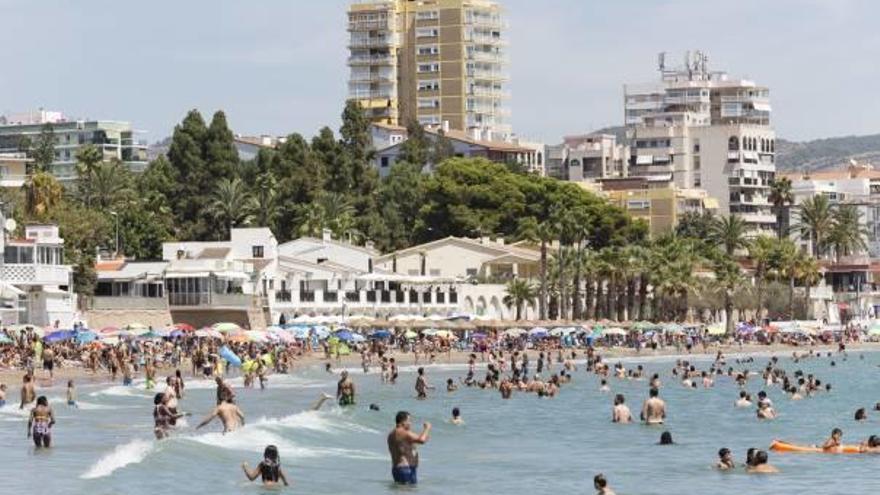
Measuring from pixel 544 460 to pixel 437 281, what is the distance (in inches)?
2517

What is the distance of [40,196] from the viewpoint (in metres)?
97.0

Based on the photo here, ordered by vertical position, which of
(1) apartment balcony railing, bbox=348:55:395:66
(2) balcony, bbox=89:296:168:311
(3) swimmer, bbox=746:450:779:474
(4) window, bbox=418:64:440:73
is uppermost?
(1) apartment balcony railing, bbox=348:55:395:66

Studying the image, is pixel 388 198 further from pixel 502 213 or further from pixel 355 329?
pixel 355 329

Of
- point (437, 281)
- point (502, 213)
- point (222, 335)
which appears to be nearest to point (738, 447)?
point (222, 335)

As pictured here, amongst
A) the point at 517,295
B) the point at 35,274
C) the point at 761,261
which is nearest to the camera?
the point at 35,274

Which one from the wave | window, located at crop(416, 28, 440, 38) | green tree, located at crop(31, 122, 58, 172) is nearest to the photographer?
the wave

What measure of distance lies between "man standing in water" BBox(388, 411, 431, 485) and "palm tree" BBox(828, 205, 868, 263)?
130m

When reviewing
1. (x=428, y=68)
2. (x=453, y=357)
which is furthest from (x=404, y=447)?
(x=428, y=68)

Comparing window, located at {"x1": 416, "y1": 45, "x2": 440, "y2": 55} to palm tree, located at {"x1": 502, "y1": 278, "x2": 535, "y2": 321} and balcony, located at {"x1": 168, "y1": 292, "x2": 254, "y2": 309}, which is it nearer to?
palm tree, located at {"x1": 502, "y1": 278, "x2": 535, "y2": 321}

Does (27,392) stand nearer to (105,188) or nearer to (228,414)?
(228,414)

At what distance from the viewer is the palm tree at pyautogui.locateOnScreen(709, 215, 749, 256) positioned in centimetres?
14300

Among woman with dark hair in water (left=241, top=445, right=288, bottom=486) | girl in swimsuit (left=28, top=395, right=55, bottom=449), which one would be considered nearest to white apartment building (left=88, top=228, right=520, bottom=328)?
girl in swimsuit (left=28, top=395, right=55, bottom=449)

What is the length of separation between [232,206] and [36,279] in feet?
110

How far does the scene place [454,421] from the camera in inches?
1986
